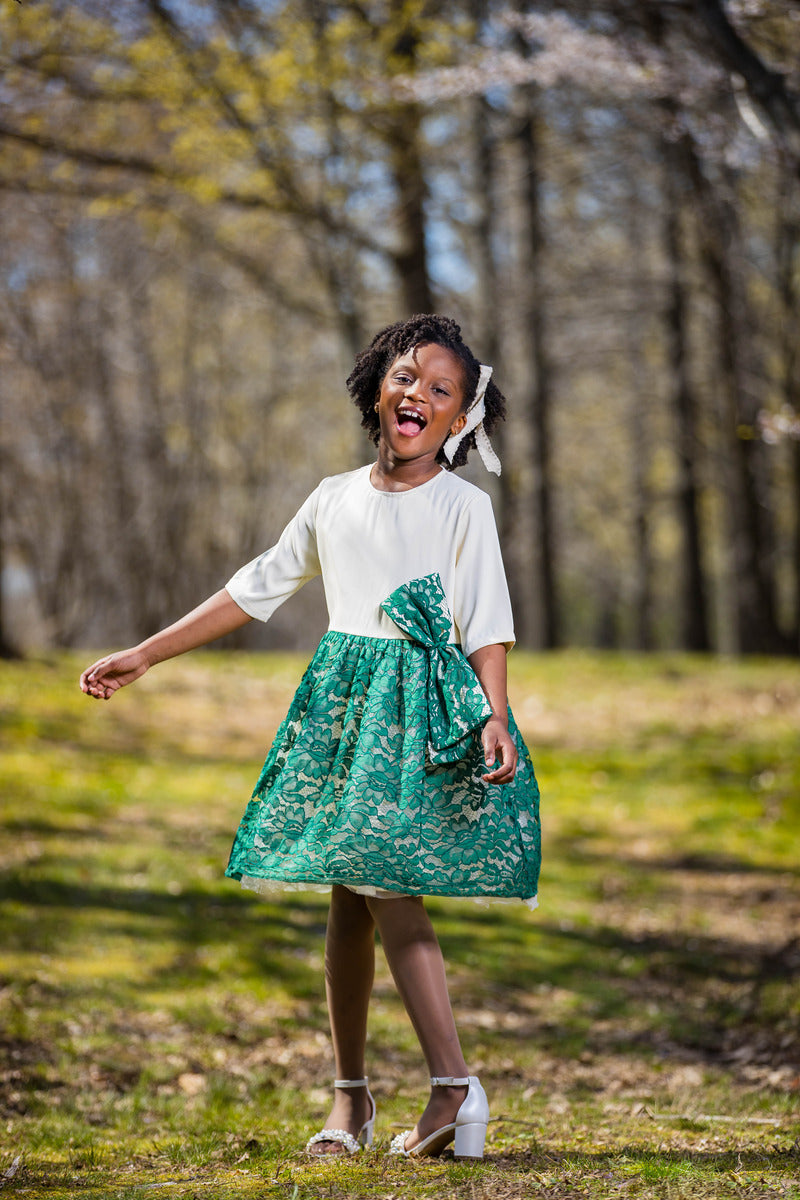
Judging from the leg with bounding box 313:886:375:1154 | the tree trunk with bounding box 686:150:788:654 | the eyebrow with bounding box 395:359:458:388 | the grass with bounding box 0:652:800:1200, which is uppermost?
the tree trunk with bounding box 686:150:788:654

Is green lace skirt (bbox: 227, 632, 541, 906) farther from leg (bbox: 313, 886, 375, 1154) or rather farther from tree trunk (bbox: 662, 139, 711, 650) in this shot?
tree trunk (bbox: 662, 139, 711, 650)

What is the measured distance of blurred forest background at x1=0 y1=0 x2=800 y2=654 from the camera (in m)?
7.73

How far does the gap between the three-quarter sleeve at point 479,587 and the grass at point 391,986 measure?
1.14m

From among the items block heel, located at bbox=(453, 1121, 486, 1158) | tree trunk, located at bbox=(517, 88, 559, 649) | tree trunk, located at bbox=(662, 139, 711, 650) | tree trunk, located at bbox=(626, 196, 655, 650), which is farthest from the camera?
tree trunk, located at bbox=(626, 196, 655, 650)

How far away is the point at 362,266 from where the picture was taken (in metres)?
11.8

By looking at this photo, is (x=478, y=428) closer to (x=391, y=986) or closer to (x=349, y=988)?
(x=349, y=988)

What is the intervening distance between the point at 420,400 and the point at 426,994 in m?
1.35

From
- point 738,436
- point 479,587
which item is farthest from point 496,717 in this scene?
point 738,436

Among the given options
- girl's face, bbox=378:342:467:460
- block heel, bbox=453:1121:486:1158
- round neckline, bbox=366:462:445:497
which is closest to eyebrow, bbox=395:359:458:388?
girl's face, bbox=378:342:467:460

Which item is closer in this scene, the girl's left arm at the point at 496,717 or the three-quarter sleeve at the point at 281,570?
the girl's left arm at the point at 496,717

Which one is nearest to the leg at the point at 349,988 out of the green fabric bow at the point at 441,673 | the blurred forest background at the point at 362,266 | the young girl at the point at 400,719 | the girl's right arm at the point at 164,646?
the young girl at the point at 400,719

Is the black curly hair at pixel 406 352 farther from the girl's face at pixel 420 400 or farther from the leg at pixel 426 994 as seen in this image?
the leg at pixel 426 994

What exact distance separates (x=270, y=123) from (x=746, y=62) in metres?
5.32

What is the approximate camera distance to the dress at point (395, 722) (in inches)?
99.3
